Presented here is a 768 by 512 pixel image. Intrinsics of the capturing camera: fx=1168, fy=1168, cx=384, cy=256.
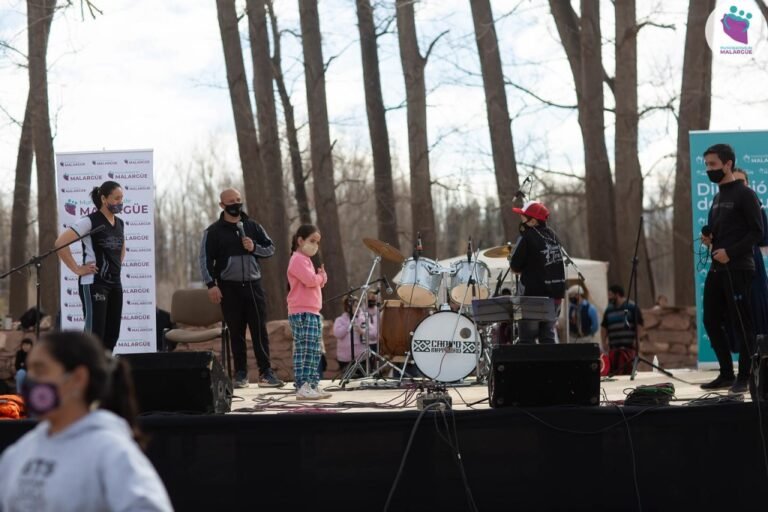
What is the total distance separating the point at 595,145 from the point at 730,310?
13.1 metres

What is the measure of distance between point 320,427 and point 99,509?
4.32 m

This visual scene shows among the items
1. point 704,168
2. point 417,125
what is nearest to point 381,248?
point 704,168

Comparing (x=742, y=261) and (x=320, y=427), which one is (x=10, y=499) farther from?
(x=742, y=261)

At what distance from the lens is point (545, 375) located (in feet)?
25.3

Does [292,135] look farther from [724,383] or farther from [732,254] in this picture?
[732,254]

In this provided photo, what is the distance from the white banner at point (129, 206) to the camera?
13242 millimetres

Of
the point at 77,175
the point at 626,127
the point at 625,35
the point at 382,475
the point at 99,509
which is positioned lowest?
the point at 382,475

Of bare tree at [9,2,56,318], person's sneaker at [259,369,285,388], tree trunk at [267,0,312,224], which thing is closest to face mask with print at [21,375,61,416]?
person's sneaker at [259,369,285,388]

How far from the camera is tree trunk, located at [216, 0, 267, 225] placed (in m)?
20.7

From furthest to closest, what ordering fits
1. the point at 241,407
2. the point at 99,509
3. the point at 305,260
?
the point at 305,260 → the point at 241,407 → the point at 99,509

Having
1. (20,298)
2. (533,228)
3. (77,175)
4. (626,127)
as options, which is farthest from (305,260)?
(20,298)

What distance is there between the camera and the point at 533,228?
1140 cm

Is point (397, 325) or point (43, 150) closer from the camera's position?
point (397, 325)

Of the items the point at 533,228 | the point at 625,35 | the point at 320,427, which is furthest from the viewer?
the point at 625,35
